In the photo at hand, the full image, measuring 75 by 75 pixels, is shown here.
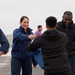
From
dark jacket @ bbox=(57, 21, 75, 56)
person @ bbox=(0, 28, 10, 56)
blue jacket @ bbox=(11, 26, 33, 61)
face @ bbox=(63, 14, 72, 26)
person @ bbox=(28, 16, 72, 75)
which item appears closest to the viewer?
person @ bbox=(28, 16, 72, 75)

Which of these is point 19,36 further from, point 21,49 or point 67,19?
point 67,19

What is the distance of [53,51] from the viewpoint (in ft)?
21.7

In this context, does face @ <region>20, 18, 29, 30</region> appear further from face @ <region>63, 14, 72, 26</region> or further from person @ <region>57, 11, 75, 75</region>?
face @ <region>63, 14, 72, 26</region>

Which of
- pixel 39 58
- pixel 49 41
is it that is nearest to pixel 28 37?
pixel 39 58

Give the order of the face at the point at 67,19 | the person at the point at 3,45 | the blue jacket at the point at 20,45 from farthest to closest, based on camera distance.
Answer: the blue jacket at the point at 20,45, the face at the point at 67,19, the person at the point at 3,45

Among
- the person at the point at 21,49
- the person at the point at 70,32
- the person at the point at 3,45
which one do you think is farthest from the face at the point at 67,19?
the person at the point at 3,45

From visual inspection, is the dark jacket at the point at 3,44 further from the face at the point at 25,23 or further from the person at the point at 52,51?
the face at the point at 25,23

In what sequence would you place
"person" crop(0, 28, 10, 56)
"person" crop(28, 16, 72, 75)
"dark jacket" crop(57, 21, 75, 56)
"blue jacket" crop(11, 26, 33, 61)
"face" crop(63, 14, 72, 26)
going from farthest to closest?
"blue jacket" crop(11, 26, 33, 61) → "dark jacket" crop(57, 21, 75, 56) → "face" crop(63, 14, 72, 26) → "person" crop(0, 28, 10, 56) → "person" crop(28, 16, 72, 75)

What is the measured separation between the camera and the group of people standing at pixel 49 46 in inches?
260

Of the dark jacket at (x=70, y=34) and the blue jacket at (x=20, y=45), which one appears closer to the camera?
the dark jacket at (x=70, y=34)

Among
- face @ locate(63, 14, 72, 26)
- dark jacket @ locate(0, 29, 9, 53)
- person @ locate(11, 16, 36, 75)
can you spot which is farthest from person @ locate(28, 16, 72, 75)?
person @ locate(11, 16, 36, 75)

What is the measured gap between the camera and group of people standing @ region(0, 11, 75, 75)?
21.7ft

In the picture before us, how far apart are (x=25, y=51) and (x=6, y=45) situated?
124 cm

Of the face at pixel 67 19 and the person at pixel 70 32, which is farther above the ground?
the face at pixel 67 19
